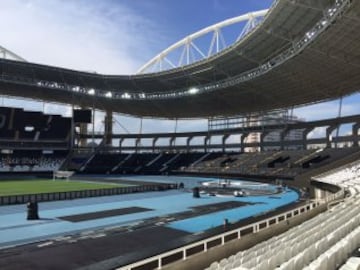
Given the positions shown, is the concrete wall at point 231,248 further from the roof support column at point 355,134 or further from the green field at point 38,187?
the roof support column at point 355,134

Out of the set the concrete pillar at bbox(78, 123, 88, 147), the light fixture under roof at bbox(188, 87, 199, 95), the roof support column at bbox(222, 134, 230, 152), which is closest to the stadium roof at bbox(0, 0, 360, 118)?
the light fixture under roof at bbox(188, 87, 199, 95)

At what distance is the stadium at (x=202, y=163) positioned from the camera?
13734 millimetres

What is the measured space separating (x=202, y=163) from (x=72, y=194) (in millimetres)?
41835

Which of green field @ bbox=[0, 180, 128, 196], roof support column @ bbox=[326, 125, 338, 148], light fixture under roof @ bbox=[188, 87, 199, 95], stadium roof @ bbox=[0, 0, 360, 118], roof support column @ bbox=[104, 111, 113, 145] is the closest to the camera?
stadium roof @ bbox=[0, 0, 360, 118]

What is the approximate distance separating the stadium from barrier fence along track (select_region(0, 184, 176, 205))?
0.13 meters

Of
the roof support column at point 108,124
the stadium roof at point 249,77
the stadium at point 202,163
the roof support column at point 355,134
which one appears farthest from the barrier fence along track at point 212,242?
the roof support column at point 108,124

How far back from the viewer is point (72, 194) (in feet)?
116

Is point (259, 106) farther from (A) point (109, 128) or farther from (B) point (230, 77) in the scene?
(A) point (109, 128)

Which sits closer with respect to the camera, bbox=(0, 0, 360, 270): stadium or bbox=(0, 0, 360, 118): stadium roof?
bbox=(0, 0, 360, 270): stadium

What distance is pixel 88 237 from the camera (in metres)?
18.8

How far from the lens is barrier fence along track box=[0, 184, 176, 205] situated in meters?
31.2

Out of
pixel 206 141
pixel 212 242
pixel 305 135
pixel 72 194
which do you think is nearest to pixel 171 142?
pixel 206 141

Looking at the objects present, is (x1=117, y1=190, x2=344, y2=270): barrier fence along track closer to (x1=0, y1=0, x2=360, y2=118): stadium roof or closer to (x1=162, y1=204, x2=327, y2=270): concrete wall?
(x1=162, y1=204, x2=327, y2=270): concrete wall

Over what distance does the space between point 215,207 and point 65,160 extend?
183 ft
